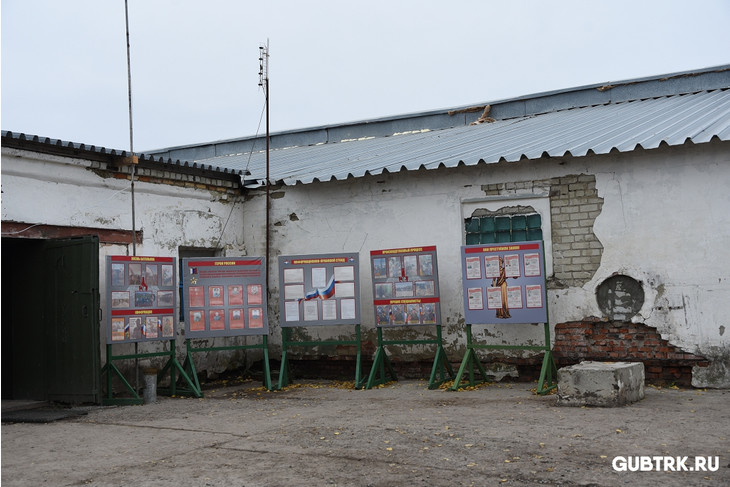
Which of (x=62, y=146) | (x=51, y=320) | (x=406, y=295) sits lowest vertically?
(x=51, y=320)

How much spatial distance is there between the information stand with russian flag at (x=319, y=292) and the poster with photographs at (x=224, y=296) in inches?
14.2

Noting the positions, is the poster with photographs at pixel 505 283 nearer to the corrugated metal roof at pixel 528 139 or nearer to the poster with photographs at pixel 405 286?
the poster with photographs at pixel 405 286

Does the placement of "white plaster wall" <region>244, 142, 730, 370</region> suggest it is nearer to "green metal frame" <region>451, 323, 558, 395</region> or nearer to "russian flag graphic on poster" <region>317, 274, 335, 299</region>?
"green metal frame" <region>451, 323, 558, 395</region>

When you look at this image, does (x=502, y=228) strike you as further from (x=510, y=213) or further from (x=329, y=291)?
(x=329, y=291)

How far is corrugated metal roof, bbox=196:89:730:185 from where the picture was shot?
9977 mm

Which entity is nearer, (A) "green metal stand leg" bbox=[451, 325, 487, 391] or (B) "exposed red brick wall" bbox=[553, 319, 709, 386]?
(B) "exposed red brick wall" bbox=[553, 319, 709, 386]

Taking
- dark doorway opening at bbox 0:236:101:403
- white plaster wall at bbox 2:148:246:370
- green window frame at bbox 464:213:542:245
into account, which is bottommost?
dark doorway opening at bbox 0:236:101:403

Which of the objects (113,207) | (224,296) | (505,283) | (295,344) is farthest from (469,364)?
(113,207)

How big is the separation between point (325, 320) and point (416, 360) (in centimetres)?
152

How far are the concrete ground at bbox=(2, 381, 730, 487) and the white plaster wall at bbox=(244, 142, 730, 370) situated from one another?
118 cm

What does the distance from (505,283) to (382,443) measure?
4006 mm

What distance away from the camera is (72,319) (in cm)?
955

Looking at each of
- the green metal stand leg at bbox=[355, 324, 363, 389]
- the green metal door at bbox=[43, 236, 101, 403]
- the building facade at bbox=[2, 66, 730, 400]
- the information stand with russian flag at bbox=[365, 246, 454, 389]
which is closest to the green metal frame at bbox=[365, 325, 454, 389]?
the information stand with russian flag at bbox=[365, 246, 454, 389]

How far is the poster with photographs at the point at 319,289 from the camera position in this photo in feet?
35.3
